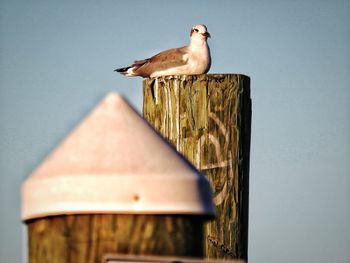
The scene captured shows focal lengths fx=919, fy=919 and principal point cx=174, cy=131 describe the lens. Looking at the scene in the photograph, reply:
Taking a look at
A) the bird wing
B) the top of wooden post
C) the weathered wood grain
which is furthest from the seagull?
the weathered wood grain

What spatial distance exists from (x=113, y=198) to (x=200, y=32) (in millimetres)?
9740

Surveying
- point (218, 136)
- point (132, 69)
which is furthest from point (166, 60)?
point (218, 136)

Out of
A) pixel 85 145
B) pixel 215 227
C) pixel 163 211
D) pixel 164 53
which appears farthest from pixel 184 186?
pixel 164 53

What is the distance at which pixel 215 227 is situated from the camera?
5324 millimetres

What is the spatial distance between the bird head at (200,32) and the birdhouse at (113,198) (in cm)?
920

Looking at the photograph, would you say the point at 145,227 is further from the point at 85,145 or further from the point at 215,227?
the point at 215,227

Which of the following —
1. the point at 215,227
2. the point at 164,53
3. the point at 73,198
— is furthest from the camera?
the point at 164,53

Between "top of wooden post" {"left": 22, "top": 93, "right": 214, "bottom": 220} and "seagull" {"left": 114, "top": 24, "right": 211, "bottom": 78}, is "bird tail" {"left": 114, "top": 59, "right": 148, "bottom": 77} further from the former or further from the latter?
"top of wooden post" {"left": 22, "top": 93, "right": 214, "bottom": 220}

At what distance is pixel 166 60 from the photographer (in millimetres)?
10836

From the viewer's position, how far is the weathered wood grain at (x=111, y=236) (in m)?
2.38

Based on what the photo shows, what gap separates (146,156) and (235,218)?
2.97 m

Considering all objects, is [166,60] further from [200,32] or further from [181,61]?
[200,32]

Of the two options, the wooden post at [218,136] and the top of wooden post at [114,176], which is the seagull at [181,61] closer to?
the wooden post at [218,136]

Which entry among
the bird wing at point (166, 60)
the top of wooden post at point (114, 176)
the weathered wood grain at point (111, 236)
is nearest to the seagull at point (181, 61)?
the bird wing at point (166, 60)
